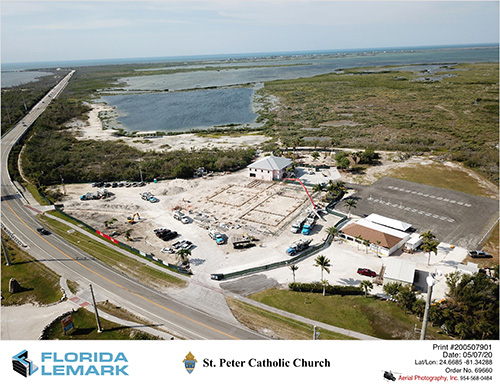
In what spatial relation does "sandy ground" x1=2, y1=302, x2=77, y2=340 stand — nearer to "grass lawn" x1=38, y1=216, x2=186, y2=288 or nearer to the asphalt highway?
the asphalt highway

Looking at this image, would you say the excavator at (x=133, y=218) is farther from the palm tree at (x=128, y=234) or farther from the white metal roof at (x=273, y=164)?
the white metal roof at (x=273, y=164)

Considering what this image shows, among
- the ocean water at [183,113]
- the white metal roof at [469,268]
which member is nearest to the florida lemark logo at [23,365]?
the white metal roof at [469,268]

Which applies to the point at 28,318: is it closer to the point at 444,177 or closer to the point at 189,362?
the point at 189,362

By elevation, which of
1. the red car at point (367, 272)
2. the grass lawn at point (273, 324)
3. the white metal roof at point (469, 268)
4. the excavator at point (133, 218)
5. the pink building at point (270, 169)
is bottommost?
the grass lawn at point (273, 324)

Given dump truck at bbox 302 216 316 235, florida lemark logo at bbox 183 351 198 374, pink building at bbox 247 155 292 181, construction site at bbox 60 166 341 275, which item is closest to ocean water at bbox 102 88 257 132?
pink building at bbox 247 155 292 181

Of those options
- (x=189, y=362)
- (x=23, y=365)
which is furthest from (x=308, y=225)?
(x=23, y=365)
